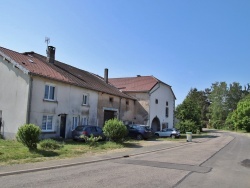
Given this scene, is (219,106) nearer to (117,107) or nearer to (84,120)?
(117,107)

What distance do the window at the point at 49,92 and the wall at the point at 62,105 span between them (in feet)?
0.87

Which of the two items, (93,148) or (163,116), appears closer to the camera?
(93,148)

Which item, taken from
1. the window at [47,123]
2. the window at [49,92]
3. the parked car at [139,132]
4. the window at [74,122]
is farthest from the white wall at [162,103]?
the window at [47,123]

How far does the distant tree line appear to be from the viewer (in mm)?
51653

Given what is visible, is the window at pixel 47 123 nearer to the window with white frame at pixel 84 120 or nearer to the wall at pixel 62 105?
the wall at pixel 62 105

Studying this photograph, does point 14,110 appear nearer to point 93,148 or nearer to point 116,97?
point 93,148

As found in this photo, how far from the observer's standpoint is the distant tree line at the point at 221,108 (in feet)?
169

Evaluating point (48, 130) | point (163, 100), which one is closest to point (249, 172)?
point (48, 130)

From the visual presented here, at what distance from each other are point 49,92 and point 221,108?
85.6 meters

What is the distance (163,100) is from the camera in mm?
44688

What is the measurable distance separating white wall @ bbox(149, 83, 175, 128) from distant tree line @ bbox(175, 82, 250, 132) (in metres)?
3.63

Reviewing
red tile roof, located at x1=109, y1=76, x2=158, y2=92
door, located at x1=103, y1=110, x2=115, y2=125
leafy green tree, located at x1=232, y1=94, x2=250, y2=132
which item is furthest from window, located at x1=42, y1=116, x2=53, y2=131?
leafy green tree, located at x1=232, y1=94, x2=250, y2=132

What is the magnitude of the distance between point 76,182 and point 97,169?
2615 mm

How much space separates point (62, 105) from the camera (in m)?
25.1
